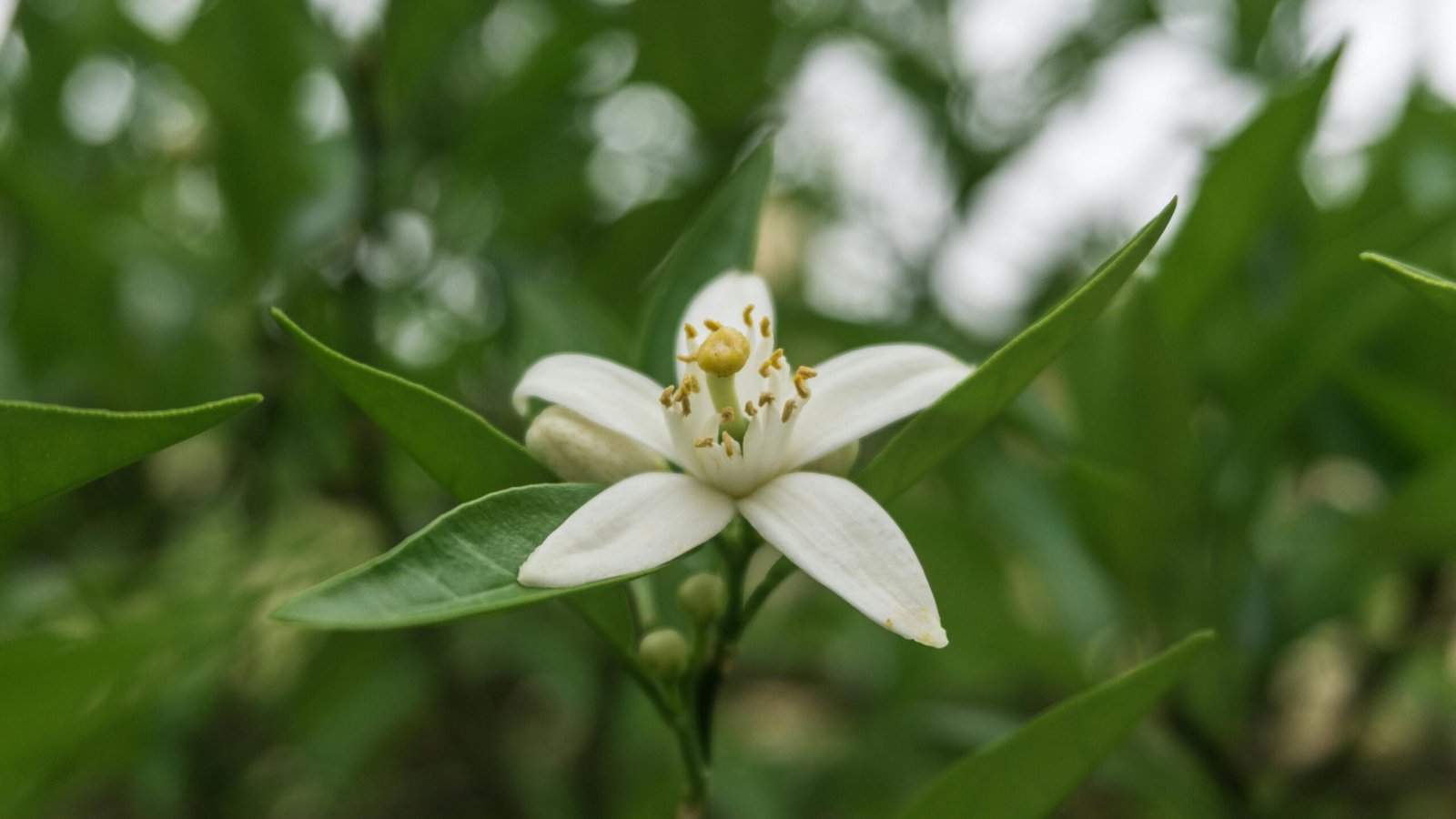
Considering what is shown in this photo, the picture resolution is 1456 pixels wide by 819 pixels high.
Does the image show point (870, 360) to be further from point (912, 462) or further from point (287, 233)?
point (287, 233)

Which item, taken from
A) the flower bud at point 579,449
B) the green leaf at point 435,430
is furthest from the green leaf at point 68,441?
the flower bud at point 579,449

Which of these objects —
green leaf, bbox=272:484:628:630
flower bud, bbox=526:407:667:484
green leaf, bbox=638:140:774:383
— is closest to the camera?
green leaf, bbox=272:484:628:630

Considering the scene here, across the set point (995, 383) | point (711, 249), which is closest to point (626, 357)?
point (711, 249)

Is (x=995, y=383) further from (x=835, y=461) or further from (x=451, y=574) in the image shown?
(x=451, y=574)

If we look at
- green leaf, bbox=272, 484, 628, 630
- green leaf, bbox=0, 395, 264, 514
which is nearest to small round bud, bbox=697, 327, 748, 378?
green leaf, bbox=272, 484, 628, 630

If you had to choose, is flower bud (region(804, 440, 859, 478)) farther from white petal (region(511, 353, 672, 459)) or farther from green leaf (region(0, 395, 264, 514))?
green leaf (region(0, 395, 264, 514))
